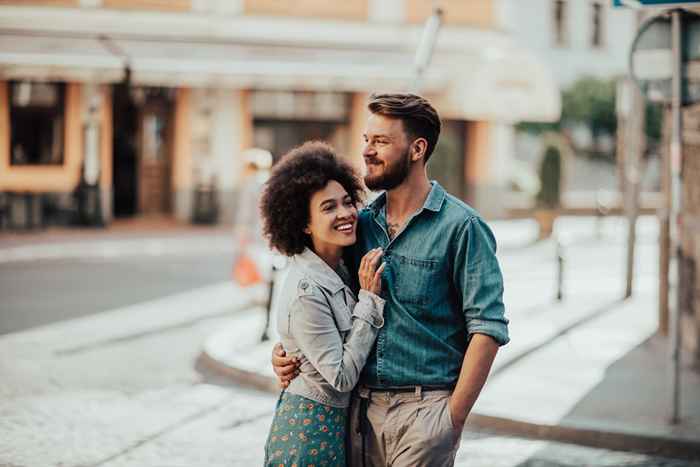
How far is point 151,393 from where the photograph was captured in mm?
8219

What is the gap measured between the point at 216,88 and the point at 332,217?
22.0 m

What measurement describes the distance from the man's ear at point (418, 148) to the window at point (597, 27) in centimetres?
3985

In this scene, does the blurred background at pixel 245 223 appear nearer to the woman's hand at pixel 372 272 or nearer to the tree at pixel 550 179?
the tree at pixel 550 179

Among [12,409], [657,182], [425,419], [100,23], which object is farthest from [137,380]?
[657,182]

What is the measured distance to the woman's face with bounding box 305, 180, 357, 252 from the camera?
11.1ft

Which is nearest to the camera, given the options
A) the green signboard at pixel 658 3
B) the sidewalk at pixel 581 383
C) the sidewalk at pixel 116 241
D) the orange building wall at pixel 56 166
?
the green signboard at pixel 658 3

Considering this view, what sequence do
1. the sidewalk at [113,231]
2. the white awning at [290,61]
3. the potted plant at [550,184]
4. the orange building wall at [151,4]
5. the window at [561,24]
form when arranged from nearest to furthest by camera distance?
the sidewalk at [113,231] → the white awning at [290,61] → the potted plant at [550,184] → the orange building wall at [151,4] → the window at [561,24]

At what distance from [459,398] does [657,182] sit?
37.4 m

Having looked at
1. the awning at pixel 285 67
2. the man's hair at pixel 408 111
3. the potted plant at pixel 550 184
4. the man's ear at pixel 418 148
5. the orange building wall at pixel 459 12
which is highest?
the orange building wall at pixel 459 12

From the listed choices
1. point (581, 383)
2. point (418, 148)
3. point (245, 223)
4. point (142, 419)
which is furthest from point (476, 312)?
point (245, 223)

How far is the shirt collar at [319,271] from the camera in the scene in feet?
11.1

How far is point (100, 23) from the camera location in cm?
2444

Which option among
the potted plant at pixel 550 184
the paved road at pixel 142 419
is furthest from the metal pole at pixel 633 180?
the potted plant at pixel 550 184

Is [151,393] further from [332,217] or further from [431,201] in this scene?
[431,201]
